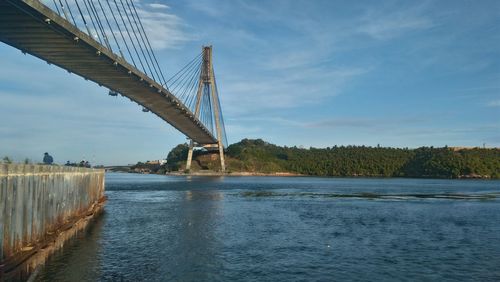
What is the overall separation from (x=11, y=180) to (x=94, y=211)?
1911cm

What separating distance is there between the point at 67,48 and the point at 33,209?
932 inches

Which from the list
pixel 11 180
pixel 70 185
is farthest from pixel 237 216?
pixel 11 180

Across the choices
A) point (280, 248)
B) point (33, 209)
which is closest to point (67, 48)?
point (33, 209)

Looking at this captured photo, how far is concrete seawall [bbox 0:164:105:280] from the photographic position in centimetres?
1276

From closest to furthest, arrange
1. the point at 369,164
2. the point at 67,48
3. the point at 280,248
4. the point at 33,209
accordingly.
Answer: the point at 33,209 → the point at 280,248 → the point at 67,48 → the point at 369,164

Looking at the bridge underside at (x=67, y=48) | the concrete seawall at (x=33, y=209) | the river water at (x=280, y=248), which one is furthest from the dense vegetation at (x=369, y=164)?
the concrete seawall at (x=33, y=209)

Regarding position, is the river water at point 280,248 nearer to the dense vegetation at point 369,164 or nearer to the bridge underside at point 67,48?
the bridge underside at point 67,48

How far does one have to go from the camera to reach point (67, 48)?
36562 mm

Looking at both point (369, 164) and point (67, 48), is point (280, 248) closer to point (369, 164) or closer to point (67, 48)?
point (67, 48)

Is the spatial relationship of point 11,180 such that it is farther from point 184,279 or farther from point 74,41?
point 74,41

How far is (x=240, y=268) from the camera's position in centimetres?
1666

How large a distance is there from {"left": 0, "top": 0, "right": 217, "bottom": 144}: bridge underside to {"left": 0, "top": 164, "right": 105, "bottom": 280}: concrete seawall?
394 inches

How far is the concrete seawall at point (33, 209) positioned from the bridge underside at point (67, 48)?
10016mm

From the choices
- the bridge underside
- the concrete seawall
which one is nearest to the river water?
the concrete seawall
